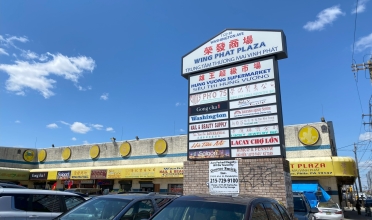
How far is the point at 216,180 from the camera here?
29.7 feet

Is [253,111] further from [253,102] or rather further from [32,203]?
[32,203]

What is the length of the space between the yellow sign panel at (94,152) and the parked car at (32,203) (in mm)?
22587

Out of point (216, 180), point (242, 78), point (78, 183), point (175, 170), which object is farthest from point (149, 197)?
point (78, 183)

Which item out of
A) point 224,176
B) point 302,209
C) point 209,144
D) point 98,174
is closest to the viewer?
point 224,176

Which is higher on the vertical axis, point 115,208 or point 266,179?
point 266,179

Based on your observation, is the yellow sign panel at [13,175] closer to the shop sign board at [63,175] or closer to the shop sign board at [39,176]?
the shop sign board at [39,176]

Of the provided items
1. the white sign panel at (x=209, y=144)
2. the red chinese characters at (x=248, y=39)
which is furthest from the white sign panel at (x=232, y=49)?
the white sign panel at (x=209, y=144)

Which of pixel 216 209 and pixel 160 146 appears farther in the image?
pixel 160 146

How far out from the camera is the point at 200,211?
12.9ft

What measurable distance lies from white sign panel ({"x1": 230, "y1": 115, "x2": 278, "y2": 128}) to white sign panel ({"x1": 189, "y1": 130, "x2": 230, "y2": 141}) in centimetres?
37

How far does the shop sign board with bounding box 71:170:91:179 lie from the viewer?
2688 centimetres

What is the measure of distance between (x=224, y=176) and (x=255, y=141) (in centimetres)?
150

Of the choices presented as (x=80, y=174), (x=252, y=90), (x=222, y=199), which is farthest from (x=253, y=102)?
(x=80, y=174)

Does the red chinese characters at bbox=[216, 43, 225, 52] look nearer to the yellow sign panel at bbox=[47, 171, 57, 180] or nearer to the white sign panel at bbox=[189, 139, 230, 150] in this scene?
the white sign panel at bbox=[189, 139, 230, 150]
